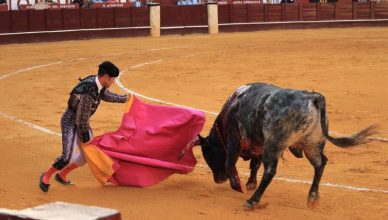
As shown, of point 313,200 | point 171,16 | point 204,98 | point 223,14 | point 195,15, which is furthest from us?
point 223,14

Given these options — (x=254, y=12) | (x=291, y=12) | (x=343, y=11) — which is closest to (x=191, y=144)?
(x=254, y=12)

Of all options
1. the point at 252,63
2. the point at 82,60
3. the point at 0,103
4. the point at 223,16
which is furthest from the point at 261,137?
the point at 223,16

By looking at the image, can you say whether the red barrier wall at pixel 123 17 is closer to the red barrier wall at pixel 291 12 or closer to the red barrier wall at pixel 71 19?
the red barrier wall at pixel 71 19

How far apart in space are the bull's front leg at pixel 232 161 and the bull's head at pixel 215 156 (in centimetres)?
25

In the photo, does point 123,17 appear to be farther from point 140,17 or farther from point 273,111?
point 273,111

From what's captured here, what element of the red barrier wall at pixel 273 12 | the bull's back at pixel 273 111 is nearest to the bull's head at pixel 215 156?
the bull's back at pixel 273 111

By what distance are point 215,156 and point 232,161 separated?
1.17 feet

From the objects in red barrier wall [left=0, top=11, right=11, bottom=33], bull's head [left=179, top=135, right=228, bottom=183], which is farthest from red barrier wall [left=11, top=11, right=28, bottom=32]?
bull's head [left=179, top=135, right=228, bottom=183]

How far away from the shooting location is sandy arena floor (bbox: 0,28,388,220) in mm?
5789

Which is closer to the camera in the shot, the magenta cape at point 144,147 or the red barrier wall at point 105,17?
the magenta cape at point 144,147

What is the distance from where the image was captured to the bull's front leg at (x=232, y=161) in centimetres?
586

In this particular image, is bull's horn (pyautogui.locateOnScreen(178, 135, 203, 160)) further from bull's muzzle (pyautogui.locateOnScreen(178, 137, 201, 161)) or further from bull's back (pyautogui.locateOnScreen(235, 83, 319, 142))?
bull's back (pyautogui.locateOnScreen(235, 83, 319, 142))

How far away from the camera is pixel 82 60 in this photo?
1725 cm

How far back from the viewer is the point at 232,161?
588 cm
